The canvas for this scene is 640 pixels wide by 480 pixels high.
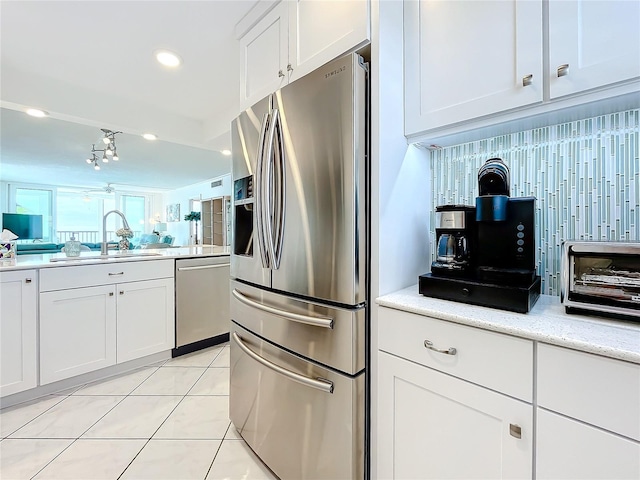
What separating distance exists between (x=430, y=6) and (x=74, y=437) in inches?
109

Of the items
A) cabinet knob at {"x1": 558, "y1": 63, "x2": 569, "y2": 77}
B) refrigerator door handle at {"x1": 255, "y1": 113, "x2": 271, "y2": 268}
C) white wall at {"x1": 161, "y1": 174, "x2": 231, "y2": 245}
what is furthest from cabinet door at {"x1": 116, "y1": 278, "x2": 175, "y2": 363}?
white wall at {"x1": 161, "y1": 174, "x2": 231, "y2": 245}

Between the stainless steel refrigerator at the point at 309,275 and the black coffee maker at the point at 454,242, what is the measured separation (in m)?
0.31

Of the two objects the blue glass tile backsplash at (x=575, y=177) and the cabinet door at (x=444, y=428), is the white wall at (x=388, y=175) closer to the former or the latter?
the cabinet door at (x=444, y=428)

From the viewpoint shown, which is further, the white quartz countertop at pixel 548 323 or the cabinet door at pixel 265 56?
the cabinet door at pixel 265 56

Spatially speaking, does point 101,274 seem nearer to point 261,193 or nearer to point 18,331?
point 18,331

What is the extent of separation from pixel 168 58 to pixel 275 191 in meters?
1.56

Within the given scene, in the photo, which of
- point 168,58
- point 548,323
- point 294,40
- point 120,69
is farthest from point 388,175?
point 120,69

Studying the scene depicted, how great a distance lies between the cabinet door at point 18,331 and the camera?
1.88 meters

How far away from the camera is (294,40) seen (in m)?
1.42

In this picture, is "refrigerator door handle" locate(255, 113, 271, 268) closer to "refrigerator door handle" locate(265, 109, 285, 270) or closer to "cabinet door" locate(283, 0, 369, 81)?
"refrigerator door handle" locate(265, 109, 285, 270)

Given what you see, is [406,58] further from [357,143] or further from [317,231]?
[317,231]

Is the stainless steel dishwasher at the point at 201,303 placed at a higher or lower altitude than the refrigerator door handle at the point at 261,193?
lower

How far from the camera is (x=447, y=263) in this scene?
1.16 metres

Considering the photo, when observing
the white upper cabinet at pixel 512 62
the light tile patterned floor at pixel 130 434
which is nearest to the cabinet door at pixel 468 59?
the white upper cabinet at pixel 512 62
